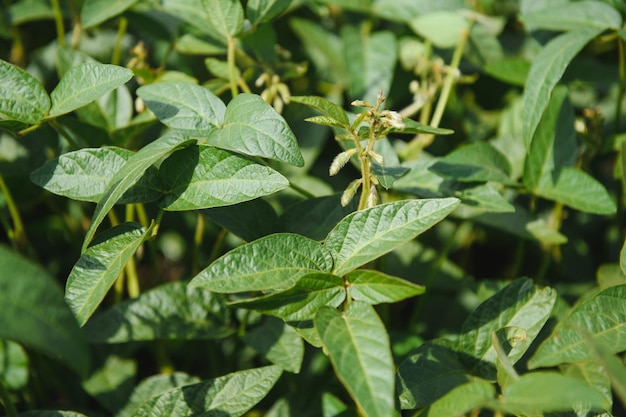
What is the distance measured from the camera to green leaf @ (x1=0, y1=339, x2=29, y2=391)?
45.4 inches

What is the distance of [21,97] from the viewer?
96cm

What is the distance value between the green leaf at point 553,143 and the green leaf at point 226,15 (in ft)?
1.96

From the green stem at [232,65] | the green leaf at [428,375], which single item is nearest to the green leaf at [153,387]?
the green leaf at [428,375]

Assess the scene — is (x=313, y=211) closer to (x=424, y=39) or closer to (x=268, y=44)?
(x=268, y=44)

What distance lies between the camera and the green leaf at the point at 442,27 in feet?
4.85

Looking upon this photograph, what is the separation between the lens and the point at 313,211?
106 cm

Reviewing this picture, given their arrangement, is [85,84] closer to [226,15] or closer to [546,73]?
[226,15]

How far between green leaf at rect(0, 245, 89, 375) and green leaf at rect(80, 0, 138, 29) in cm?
79

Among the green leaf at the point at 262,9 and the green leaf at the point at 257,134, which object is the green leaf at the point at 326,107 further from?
the green leaf at the point at 262,9

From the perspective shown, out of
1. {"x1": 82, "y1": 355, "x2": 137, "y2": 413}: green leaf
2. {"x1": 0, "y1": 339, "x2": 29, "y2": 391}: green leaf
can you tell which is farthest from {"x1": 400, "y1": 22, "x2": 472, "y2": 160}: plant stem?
{"x1": 0, "y1": 339, "x2": 29, "y2": 391}: green leaf

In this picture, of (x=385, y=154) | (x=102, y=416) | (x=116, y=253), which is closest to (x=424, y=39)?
(x=385, y=154)

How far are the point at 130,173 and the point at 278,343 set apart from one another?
15.8 inches

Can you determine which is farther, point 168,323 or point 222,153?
point 168,323

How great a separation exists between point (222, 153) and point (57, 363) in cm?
74
